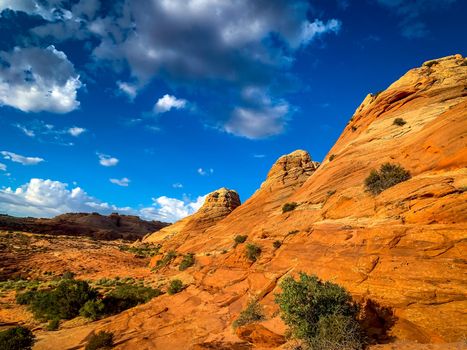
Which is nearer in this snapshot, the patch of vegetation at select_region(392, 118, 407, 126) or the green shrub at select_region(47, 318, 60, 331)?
the green shrub at select_region(47, 318, 60, 331)

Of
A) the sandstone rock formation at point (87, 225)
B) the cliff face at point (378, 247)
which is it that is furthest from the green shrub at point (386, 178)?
the sandstone rock formation at point (87, 225)

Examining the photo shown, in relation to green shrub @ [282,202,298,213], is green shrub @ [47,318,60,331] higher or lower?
lower

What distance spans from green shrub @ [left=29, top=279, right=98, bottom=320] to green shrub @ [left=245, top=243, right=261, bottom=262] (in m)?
13.5

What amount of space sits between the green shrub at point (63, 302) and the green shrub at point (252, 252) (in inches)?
531

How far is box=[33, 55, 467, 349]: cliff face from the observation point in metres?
10.4

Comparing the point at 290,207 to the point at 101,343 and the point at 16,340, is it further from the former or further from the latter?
the point at 16,340

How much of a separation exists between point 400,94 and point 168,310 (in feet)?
99.4

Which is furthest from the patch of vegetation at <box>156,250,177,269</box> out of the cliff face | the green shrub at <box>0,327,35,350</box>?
the green shrub at <box>0,327,35,350</box>

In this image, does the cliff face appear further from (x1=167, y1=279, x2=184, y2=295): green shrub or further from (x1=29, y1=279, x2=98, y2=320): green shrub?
(x1=29, y1=279, x2=98, y2=320): green shrub

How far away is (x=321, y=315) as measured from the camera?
34.1ft

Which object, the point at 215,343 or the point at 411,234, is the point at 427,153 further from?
the point at 215,343

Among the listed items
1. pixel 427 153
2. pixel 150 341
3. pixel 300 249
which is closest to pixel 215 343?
pixel 150 341

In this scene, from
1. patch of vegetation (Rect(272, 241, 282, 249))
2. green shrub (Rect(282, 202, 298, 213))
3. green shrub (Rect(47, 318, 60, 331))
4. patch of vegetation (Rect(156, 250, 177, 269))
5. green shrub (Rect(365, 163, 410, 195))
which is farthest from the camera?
patch of vegetation (Rect(156, 250, 177, 269))

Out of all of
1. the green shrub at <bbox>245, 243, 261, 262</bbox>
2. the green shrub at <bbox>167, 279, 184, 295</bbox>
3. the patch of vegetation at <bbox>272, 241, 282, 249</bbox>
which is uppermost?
the patch of vegetation at <bbox>272, 241, 282, 249</bbox>
